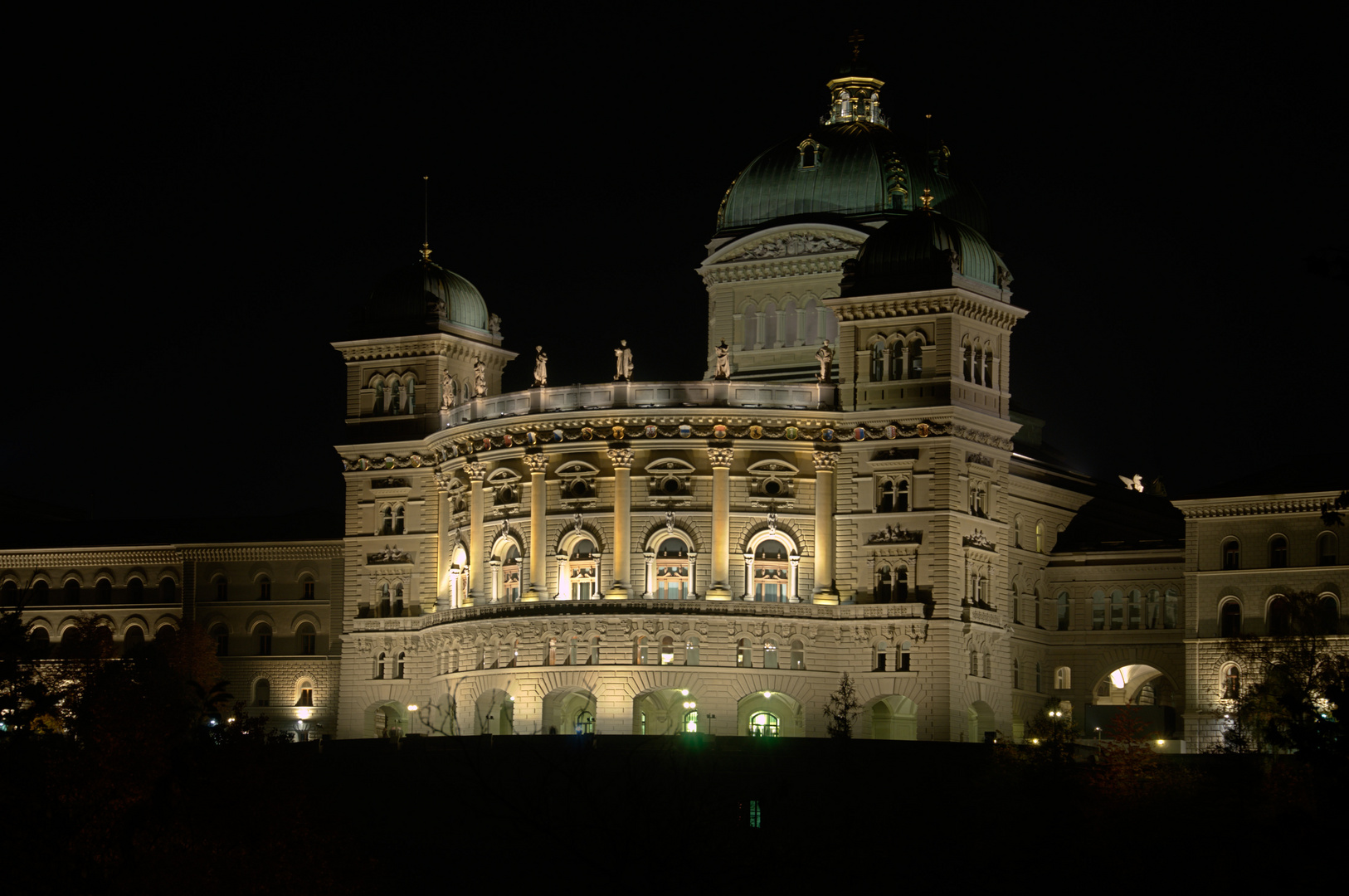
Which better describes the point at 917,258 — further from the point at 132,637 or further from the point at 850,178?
the point at 132,637

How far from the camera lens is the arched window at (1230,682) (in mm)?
126188

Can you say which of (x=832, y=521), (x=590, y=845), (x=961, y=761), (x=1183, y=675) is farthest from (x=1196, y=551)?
(x=590, y=845)

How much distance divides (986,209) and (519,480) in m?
31.1

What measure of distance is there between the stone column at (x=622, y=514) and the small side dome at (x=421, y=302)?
17.7 meters

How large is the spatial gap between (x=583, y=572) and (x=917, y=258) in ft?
69.8

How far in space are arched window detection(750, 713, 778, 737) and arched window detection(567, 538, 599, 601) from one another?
9265 mm

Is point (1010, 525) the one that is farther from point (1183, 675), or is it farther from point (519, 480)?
point (519, 480)

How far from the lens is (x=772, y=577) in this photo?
127125 millimetres

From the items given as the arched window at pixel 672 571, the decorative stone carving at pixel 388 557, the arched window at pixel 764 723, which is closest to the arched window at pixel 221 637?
the decorative stone carving at pixel 388 557

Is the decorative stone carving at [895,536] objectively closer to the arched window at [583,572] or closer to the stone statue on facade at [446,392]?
the arched window at [583,572]

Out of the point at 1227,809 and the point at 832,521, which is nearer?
the point at 1227,809

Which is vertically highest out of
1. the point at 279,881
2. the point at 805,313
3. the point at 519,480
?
the point at 805,313

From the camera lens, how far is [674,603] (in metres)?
126

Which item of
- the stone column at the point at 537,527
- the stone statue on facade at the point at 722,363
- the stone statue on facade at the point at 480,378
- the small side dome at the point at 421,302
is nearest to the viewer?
the stone column at the point at 537,527
